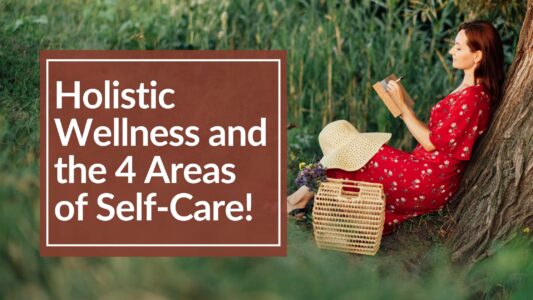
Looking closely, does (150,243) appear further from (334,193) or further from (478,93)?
(478,93)

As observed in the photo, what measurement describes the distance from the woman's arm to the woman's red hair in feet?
1.12

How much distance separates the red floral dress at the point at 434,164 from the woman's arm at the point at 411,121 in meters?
0.03

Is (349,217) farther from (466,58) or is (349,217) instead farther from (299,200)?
(466,58)

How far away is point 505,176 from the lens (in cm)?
442

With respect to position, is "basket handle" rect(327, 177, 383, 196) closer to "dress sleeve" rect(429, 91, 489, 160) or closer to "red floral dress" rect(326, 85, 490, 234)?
"red floral dress" rect(326, 85, 490, 234)

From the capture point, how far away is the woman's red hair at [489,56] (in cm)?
461

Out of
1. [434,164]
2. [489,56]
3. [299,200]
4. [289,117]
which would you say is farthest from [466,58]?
[289,117]

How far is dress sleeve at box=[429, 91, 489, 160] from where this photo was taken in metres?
4.54

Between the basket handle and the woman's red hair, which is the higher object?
the woman's red hair

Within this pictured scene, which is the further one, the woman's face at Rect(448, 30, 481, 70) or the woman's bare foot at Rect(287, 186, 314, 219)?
the woman's bare foot at Rect(287, 186, 314, 219)

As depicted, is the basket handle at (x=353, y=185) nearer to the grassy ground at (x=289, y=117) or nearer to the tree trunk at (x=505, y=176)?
the grassy ground at (x=289, y=117)

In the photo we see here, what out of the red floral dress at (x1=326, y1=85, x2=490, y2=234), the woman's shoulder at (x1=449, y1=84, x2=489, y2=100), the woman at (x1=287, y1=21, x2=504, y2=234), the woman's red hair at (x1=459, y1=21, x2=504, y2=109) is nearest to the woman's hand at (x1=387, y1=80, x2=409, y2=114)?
the woman at (x1=287, y1=21, x2=504, y2=234)

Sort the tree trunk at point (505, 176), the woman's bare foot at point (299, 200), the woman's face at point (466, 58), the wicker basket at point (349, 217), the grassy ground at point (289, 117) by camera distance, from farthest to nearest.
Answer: the woman's bare foot at point (299, 200) < the woman's face at point (466, 58) < the wicker basket at point (349, 217) < the tree trunk at point (505, 176) < the grassy ground at point (289, 117)

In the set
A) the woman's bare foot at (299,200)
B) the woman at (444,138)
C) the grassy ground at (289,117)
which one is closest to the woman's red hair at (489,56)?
the woman at (444,138)
